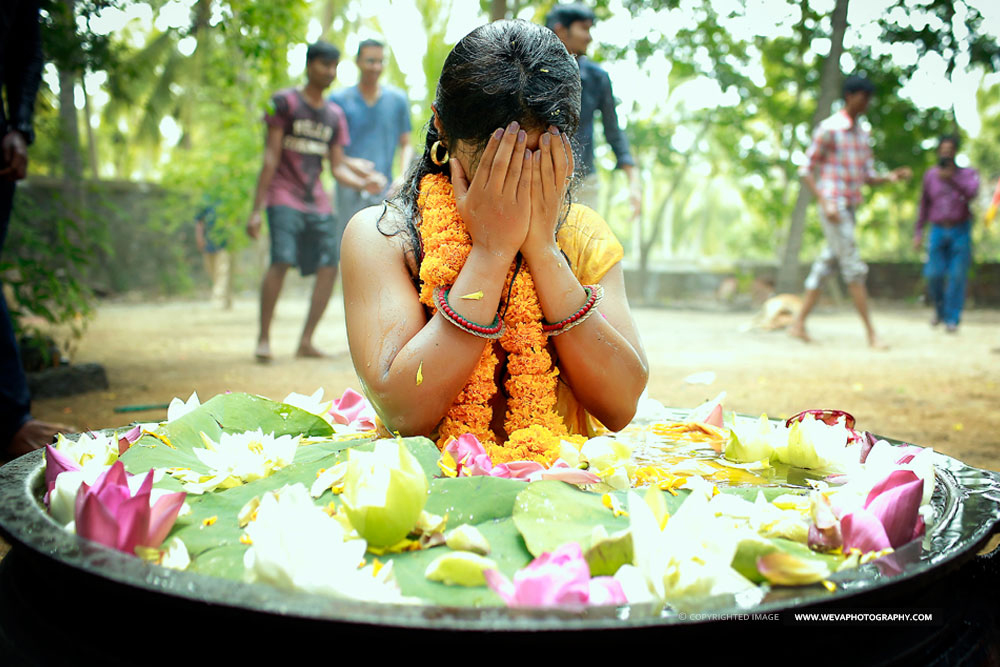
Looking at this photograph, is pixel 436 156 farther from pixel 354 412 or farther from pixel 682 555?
pixel 682 555

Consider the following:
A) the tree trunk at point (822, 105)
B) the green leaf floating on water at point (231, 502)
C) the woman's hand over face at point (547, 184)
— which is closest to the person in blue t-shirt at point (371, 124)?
the woman's hand over face at point (547, 184)

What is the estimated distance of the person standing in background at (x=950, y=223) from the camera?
29.7 ft

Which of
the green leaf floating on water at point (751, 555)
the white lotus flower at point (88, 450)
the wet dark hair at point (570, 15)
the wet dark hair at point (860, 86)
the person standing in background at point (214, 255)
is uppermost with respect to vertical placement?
the wet dark hair at point (860, 86)

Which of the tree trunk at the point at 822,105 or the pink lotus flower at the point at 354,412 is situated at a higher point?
the tree trunk at the point at 822,105

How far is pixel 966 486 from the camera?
1.22 metres

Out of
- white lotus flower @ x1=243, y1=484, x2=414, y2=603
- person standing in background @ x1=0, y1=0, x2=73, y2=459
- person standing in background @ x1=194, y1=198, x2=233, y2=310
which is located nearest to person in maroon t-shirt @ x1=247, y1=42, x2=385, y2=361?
person standing in background @ x1=0, y1=0, x2=73, y2=459

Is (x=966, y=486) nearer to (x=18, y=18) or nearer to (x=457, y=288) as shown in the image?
(x=457, y=288)

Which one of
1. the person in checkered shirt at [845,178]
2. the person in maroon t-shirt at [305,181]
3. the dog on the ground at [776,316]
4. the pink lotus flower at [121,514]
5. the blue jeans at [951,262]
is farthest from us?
the dog on the ground at [776,316]

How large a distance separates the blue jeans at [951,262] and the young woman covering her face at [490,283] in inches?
348

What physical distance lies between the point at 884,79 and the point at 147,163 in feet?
96.7

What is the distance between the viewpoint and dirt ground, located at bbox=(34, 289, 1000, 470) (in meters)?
4.20

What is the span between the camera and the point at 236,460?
53.3 inches

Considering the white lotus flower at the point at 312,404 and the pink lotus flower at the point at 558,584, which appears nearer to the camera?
the pink lotus flower at the point at 558,584

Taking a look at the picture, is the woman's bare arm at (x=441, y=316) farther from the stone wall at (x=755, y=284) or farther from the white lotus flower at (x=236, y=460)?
the stone wall at (x=755, y=284)
